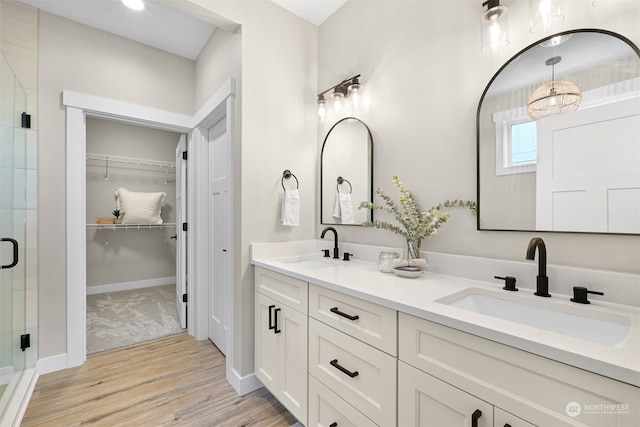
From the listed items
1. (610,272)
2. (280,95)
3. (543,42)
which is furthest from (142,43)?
(610,272)

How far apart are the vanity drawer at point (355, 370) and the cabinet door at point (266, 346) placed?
38cm

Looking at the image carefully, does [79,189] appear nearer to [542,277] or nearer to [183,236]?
[183,236]

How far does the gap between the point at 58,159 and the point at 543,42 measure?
10.5 feet

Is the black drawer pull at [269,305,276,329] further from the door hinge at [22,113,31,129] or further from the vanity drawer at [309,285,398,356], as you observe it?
the door hinge at [22,113,31,129]

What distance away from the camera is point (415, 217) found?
156 cm

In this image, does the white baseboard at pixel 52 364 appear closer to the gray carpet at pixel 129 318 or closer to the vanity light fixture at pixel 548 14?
the gray carpet at pixel 129 318

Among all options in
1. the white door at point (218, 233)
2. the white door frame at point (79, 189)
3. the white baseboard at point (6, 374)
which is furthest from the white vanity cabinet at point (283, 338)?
the white baseboard at point (6, 374)

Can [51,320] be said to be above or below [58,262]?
below

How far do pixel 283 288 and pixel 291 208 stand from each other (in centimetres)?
65

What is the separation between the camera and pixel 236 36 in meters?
2.01

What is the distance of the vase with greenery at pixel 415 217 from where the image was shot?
1.43 meters

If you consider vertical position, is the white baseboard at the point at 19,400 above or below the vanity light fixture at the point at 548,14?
below

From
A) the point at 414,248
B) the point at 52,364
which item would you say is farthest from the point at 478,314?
the point at 52,364

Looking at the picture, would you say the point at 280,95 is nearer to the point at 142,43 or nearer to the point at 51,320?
the point at 142,43
